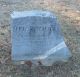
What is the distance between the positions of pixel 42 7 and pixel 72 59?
2.30 m

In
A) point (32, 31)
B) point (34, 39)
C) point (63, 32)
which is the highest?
point (32, 31)

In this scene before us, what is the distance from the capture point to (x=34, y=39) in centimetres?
405

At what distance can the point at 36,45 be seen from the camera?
406 centimetres

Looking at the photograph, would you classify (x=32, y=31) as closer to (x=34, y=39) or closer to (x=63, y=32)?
(x=34, y=39)

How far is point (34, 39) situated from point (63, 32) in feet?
3.82

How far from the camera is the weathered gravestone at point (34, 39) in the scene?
13.2 ft

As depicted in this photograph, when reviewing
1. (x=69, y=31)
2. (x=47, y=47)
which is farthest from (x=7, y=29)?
(x=47, y=47)

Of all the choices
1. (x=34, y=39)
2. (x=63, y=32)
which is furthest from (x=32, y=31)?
(x=63, y=32)

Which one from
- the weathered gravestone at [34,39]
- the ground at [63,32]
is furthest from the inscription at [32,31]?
the ground at [63,32]

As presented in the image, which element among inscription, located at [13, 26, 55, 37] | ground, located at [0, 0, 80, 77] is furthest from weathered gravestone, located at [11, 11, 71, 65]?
ground, located at [0, 0, 80, 77]

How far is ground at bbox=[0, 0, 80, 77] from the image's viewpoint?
4.01m

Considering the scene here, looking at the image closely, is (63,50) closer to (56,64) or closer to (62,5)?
(56,64)

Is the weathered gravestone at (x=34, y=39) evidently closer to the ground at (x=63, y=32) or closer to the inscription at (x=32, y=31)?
the inscription at (x=32, y=31)

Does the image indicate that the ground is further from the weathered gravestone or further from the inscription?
the inscription
